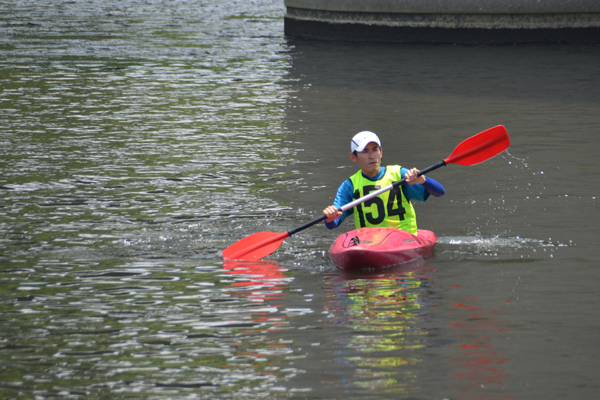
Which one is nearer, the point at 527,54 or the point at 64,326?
the point at 64,326

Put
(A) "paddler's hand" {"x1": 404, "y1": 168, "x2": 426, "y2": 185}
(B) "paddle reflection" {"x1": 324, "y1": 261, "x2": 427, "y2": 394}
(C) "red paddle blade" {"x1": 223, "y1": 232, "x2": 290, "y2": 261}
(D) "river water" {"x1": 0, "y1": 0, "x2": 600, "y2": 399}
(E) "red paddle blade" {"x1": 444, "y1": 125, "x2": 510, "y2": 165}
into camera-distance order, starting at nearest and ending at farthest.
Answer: (B) "paddle reflection" {"x1": 324, "y1": 261, "x2": 427, "y2": 394}, (D) "river water" {"x1": 0, "y1": 0, "x2": 600, "y2": 399}, (A) "paddler's hand" {"x1": 404, "y1": 168, "x2": 426, "y2": 185}, (C) "red paddle blade" {"x1": 223, "y1": 232, "x2": 290, "y2": 261}, (E) "red paddle blade" {"x1": 444, "y1": 125, "x2": 510, "y2": 165}

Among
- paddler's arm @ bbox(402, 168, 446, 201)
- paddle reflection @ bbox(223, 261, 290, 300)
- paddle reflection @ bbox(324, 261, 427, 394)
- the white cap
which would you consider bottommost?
paddle reflection @ bbox(223, 261, 290, 300)

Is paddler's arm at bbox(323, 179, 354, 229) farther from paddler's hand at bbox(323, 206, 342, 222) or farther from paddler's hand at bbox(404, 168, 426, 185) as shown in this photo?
paddler's hand at bbox(404, 168, 426, 185)

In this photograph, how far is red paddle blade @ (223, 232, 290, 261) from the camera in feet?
24.5

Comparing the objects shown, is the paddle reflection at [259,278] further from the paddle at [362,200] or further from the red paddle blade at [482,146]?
the red paddle blade at [482,146]

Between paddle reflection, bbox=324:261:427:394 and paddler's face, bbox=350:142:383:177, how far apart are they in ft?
3.11

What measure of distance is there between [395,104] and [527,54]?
7567mm

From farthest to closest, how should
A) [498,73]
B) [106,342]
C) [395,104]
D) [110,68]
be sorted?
[110,68], [498,73], [395,104], [106,342]

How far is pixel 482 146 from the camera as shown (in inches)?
322

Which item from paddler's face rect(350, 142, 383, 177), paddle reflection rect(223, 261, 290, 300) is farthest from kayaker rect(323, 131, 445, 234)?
paddle reflection rect(223, 261, 290, 300)

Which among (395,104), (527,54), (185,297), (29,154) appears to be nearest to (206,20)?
(527,54)

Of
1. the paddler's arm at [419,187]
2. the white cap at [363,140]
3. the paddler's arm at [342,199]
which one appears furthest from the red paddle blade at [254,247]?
the paddler's arm at [419,187]

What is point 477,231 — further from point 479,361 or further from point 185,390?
point 185,390

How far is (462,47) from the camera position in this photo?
23.4 metres
